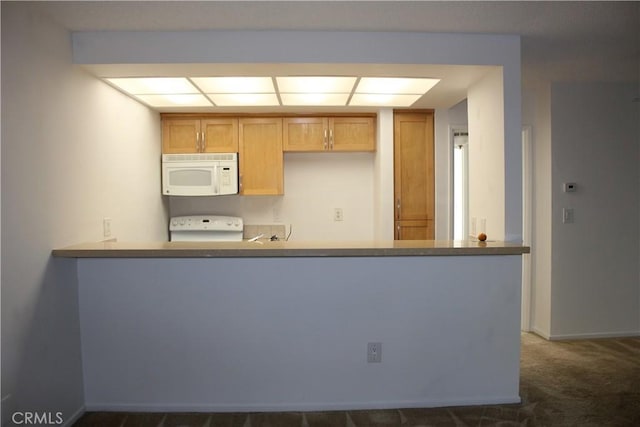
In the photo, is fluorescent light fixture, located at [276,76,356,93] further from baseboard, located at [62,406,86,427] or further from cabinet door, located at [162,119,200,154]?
baseboard, located at [62,406,86,427]

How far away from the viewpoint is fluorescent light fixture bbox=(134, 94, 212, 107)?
2.98m

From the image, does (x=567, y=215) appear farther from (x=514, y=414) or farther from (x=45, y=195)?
(x=45, y=195)

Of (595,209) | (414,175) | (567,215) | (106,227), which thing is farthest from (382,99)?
(106,227)

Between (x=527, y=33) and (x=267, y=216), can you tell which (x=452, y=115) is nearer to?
(x=527, y=33)

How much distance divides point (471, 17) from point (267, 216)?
2644 millimetres

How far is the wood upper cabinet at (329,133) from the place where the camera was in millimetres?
3703

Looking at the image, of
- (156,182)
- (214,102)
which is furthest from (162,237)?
(214,102)

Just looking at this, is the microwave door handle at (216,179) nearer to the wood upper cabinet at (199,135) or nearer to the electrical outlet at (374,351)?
the wood upper cabinet at (199,135)

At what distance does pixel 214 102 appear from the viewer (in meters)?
3.16

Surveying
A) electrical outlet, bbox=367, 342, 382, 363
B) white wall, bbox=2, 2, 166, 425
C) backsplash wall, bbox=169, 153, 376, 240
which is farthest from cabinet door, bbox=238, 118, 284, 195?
electrical outlet, bbox=367, 342, 382, 363

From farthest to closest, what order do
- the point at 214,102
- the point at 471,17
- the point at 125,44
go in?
the point at 214,102, the point at 125,44, the point at 471,17

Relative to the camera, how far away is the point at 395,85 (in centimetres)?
275

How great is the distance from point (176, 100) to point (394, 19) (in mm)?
1848

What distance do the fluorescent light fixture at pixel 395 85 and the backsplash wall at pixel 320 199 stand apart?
1200 millimetres
